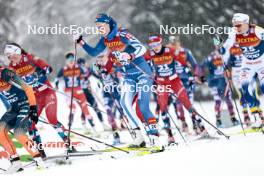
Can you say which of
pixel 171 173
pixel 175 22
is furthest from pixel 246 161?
pixel 175 22

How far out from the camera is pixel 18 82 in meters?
8.28

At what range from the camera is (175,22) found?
23.1 m

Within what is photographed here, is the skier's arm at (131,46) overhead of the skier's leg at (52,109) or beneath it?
overhead

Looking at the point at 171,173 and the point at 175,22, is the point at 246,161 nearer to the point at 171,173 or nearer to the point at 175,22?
the point at 171,173

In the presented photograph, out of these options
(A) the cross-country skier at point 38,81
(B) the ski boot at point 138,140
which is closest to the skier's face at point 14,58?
(A) the cross-country skier at point 38,81

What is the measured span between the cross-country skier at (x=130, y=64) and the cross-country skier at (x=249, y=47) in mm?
1842

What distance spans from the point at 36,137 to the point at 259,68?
4453 millimetres

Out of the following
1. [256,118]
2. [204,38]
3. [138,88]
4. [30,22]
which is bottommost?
[256,118]

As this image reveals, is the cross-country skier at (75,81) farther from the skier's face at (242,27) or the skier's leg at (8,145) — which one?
the skier's leg at (8,145)

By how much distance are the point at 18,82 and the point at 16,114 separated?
0.64 metres

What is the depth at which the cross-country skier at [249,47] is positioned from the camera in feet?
31.9

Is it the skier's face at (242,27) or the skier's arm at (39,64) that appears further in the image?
the skier's arm at (39,64)

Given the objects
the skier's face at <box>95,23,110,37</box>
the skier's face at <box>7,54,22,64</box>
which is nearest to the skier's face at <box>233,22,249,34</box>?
the skier's face at <box>95,23,110,37</box>

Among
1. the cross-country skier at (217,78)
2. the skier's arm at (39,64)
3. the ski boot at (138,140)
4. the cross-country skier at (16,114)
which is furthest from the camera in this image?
the cross-country skier at (217,78)
